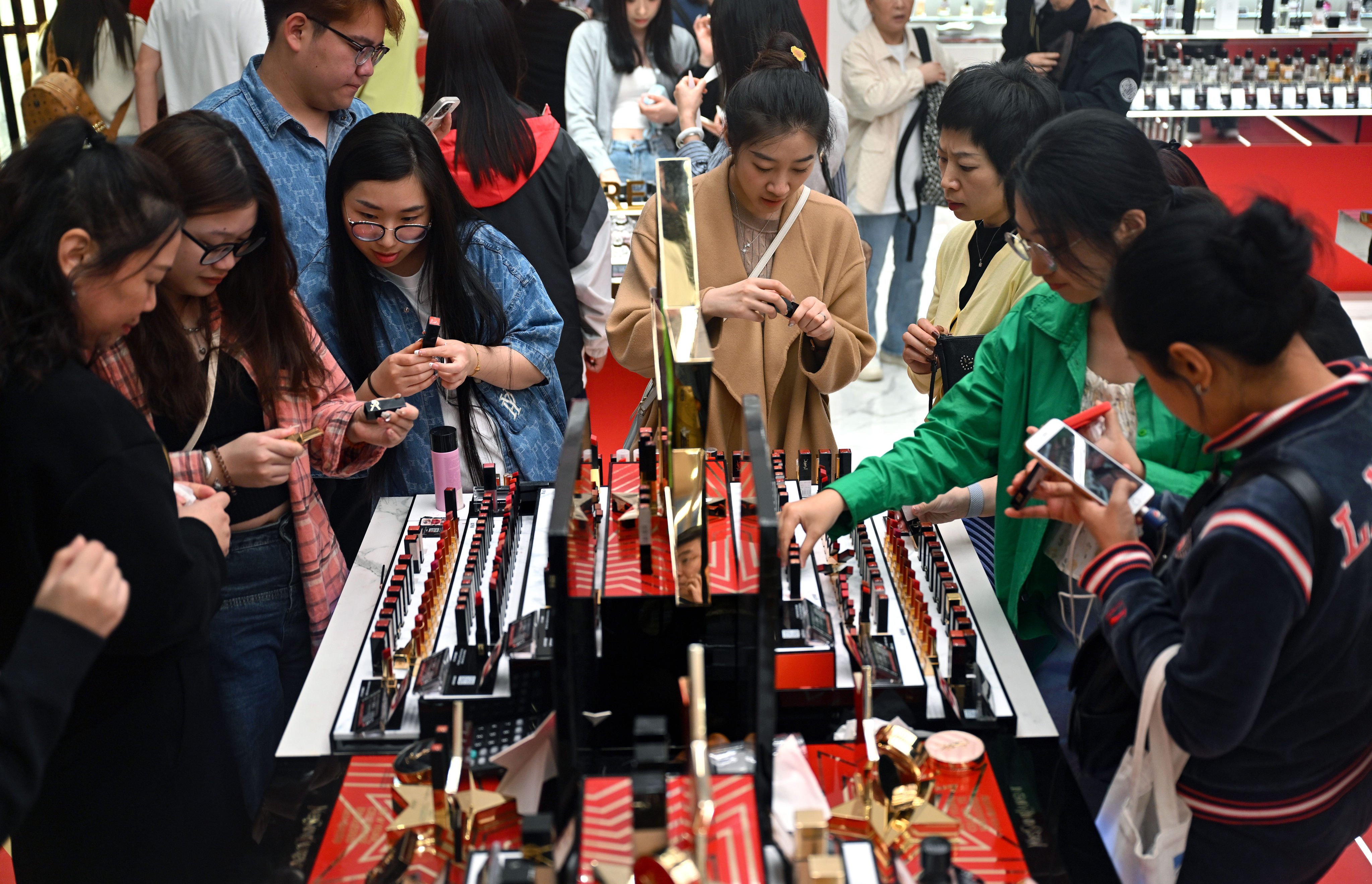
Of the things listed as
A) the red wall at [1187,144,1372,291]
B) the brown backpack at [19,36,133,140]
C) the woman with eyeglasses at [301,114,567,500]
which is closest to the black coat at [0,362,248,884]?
the woman with eyeglasses at [301,114,567,500]

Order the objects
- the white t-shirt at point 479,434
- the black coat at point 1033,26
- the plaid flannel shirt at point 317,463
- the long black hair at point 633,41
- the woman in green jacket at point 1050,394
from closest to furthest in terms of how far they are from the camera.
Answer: the woman in green jacket at point 1050,394 < the plaid flannel shirt at point 317,463 < the white t-shirt at point 479,434 < the long black hair at point 633,41 < the black coat at point 1033,26

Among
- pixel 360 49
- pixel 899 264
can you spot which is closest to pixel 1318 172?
pixel 899 264

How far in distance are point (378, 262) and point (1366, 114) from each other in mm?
6370

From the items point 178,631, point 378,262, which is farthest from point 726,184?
point 178,631

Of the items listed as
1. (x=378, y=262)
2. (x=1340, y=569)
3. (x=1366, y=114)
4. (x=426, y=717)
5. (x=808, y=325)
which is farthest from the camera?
(x=1366, y=114)

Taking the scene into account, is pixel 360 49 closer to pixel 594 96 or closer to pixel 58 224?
pixel 58 224

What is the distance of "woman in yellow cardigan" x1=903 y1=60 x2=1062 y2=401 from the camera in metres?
2.45

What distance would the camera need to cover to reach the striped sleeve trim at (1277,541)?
1247 millimetres

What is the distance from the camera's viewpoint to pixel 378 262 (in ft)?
7.88

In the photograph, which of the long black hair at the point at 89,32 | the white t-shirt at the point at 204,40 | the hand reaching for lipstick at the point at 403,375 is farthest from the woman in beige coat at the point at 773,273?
the long black hair at the point at 89,32

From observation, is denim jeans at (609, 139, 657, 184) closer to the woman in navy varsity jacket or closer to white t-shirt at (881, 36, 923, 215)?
white t-shirt at (881, 36, 923, 215)

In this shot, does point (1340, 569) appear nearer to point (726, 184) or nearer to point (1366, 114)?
point (726, 184)

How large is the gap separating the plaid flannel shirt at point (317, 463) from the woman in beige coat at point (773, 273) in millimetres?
666

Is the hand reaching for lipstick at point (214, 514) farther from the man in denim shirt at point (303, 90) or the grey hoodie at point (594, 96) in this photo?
the grey hoodie at point (594, 96)
